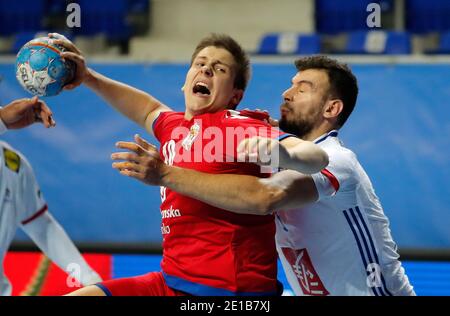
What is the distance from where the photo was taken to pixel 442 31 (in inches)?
349

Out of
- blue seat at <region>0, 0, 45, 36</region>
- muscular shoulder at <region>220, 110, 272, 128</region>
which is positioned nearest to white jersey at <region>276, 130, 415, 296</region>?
muscular shoulder at <region>220, 110, 272, 128</region>

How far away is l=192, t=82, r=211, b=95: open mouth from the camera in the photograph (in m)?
3.66

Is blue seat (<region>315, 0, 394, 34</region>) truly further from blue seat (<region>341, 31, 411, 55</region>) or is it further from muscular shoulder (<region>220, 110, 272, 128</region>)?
muscular shoulder (<region>220, 110, 272, 128</region>)

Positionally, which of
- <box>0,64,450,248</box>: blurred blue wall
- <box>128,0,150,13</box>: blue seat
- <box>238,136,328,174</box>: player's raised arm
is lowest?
<box>0,64,450,248</box>: blurred blue wall

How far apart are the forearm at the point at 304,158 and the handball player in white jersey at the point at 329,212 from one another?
1.02ft

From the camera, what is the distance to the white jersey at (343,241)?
369 centimetres

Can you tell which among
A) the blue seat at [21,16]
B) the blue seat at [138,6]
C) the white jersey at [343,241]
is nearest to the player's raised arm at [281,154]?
the white jersey at [343,241]

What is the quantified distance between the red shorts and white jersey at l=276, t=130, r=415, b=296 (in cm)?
73

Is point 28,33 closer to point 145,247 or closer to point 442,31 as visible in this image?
point 145,247

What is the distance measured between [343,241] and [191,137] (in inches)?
36.5

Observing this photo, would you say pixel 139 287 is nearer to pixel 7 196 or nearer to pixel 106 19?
pixel 7 196

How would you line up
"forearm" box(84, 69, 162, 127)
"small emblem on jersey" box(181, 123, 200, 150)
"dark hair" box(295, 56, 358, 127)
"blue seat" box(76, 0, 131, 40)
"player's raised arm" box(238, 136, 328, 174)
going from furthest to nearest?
"blue seat" box(76, 0, 131, 40) → "forearm" box(84, 69, 162, 127) → "dark hair" box(295, 56, 358, 127) → "small emblem on jersey" box(181, 123, 200, 150) → "player's raised arm" box(238, 136, 328, 174)
